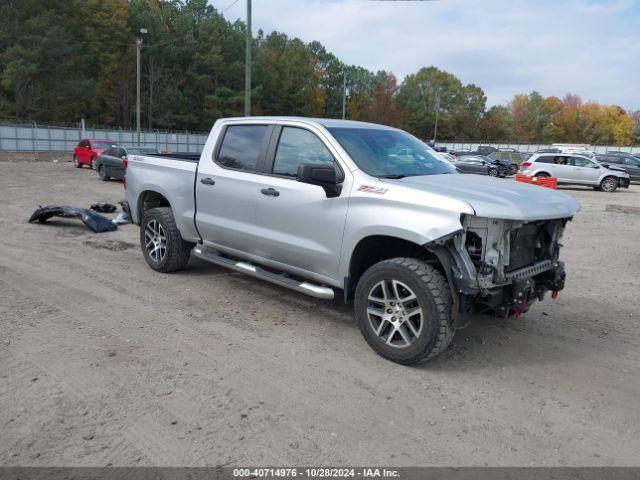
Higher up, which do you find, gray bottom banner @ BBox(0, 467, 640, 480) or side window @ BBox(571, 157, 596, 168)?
side window @ BBox(571, 157, 596, 168)

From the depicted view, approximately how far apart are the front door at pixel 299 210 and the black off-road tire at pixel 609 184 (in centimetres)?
2453

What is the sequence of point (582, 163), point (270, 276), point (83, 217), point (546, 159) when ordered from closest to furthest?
point (270, 276) < point (83, 217) < point (582, 163) < point (546, 159)

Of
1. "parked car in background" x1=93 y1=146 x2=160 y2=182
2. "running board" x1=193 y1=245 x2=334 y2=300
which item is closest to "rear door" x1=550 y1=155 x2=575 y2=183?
"parked car in background" x1=93 y1=146 x2=160 y2=182

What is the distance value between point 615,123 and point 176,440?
12014 centimetres

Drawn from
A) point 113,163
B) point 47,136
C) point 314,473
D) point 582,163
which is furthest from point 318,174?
point 47,136

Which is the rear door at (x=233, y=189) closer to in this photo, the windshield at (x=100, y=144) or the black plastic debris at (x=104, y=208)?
the black plastic debris at (x=104, y=208)

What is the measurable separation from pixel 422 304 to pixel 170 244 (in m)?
3.63

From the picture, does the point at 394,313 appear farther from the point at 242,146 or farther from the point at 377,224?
the point at 242,146

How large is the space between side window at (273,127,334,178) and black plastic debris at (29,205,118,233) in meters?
5.82

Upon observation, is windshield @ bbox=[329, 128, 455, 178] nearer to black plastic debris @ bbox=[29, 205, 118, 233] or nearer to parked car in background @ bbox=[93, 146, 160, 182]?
black plastic debris @ bbox=[29, 205, 118, 233]

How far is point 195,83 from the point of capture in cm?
6881

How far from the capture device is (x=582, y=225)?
41.9 feet

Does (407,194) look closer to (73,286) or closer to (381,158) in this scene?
(381,158)

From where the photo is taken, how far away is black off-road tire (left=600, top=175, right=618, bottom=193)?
82.5 feet
